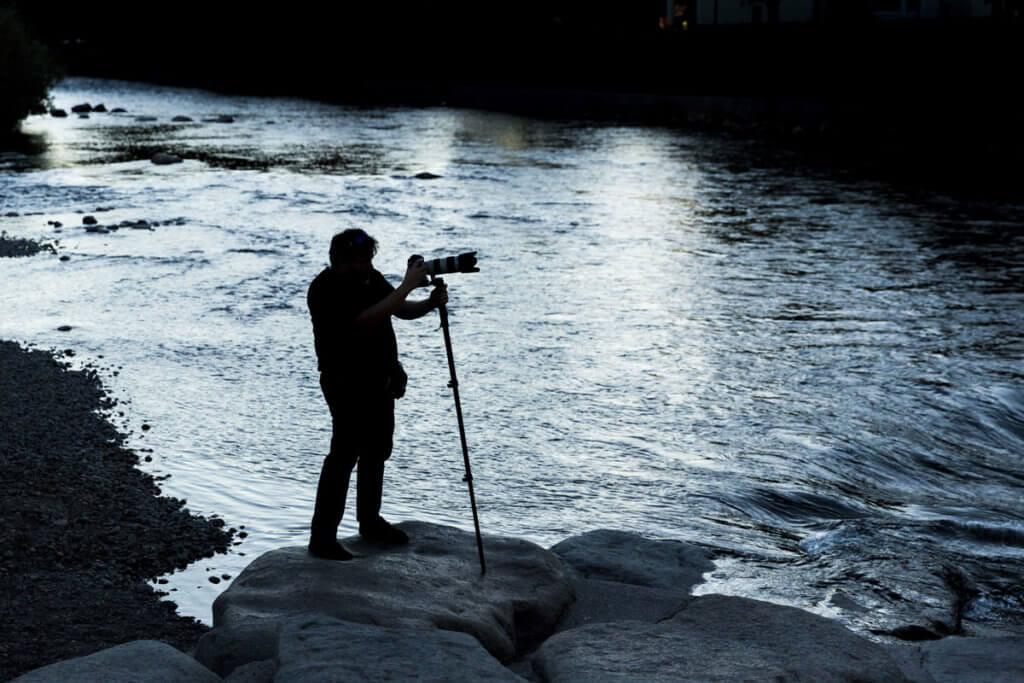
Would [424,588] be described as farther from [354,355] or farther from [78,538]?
[78,538]

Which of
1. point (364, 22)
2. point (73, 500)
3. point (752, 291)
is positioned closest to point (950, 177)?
point (752, 291)

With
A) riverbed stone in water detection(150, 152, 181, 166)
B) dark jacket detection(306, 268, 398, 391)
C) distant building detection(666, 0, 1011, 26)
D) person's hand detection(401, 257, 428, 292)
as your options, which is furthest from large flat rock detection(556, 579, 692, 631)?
distant building detection(666, 0, 1011, 26)

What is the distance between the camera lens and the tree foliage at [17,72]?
1430 inches

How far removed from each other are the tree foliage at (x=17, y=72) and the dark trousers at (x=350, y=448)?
3306 cm

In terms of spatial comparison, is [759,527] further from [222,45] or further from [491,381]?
[222,45]

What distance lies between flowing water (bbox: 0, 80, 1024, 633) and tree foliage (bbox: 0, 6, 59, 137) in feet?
30.6

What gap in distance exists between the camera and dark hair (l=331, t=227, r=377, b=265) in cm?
640

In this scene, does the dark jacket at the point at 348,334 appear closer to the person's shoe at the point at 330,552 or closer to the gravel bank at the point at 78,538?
the person's shoe at the point at 330,552

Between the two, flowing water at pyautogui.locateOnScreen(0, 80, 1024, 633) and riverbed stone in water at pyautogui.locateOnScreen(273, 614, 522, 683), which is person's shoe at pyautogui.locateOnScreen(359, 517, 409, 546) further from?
riverbed stone in water at pyautogui.locateOnScreen(273, 614, 522, 683)

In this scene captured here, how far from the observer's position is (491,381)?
12.6 m

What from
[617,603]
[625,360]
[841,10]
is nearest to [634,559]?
[617,603]

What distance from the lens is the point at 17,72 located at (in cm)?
3691

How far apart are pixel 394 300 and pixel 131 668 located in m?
2.03

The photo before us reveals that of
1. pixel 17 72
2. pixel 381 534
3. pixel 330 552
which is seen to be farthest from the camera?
pixel 17 72
